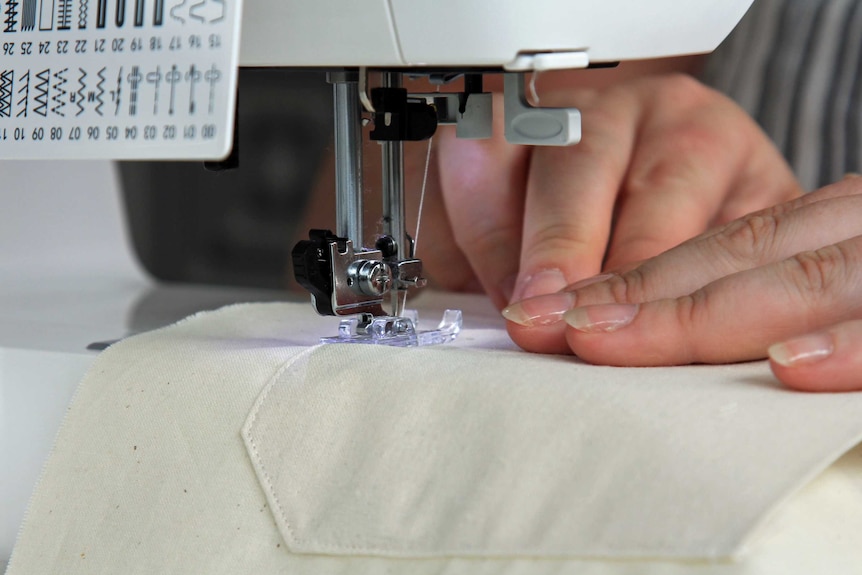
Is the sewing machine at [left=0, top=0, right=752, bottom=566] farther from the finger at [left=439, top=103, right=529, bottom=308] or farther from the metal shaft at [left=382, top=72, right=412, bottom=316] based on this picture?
the finger at [left=439, top=103, right=529, bottom=308]

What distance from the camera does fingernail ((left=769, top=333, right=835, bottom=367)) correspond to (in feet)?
1.70

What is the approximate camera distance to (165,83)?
528mm

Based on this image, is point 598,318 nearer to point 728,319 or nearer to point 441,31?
point 728,319

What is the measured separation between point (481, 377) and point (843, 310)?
23cm

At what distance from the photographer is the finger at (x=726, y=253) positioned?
0.67m

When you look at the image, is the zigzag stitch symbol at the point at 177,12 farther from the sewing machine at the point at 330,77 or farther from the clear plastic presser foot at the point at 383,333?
the clear plastic presser foot at the point at 383,333

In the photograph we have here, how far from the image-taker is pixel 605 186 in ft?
2.98

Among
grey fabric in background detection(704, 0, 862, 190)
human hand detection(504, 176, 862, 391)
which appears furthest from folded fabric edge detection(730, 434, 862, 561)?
grey fabric in background detection(704, 0, 862, 190)

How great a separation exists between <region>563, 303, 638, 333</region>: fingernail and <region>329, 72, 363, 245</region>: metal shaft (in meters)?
0.15

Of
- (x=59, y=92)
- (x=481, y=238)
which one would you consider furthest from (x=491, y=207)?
(x=59, y=92)

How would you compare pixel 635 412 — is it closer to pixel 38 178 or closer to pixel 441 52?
pixel 441 52

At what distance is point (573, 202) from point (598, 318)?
0.93 ft

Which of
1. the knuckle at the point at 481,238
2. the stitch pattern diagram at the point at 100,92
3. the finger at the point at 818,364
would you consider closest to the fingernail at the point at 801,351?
the finger at the point at 818,364

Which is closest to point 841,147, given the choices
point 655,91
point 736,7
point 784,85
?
point 784,85
